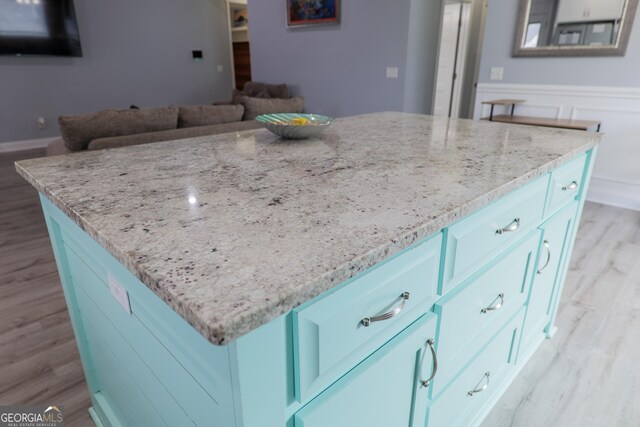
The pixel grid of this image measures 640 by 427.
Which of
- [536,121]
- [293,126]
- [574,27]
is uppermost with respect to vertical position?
[574,27]

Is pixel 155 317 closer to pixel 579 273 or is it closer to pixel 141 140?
pixel 141 140

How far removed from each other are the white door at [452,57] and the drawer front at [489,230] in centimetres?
443

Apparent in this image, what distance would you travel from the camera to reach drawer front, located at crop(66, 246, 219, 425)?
2.24 ft

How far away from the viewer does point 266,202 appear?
2.65ft

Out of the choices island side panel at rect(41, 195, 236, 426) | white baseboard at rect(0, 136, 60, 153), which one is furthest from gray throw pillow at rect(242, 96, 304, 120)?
white baseboard at rect(0, 136, 60, 153)

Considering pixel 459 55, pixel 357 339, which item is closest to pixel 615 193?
pixel 459 55

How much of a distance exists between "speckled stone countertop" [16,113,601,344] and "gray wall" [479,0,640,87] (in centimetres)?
249

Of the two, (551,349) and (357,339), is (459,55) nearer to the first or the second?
(551,349)

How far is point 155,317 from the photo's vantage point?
692 mm

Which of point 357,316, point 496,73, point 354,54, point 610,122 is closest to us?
point 357,316

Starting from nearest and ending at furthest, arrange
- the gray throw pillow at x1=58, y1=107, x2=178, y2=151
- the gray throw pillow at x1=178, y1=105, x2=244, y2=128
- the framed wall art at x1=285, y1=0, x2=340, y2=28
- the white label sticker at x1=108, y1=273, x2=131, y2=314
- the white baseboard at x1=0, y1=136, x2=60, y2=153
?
the white label sticker at x1=108, y1=273, x2=131, y2=314
the gray throw pillow at x1=58, y1=107, x2=178, y2=151
the gray throw pillow at x1=178, y1=105, x2=244, y2=128
the framed wall art at x1=285, y1=0, x2=340, y2=28
the white baseboard at x1=0, y1=136, x2=60, y2=153

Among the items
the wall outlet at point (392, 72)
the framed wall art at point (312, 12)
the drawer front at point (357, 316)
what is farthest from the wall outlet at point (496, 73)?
the drawer front at point (357, 316)

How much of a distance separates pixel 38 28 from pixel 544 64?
5.85 metres

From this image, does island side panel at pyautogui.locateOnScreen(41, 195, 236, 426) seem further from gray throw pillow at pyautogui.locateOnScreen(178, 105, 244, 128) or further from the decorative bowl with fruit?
gray throw pillow at pyautogui.locateOnScreen(178, 105, 244, 128)
